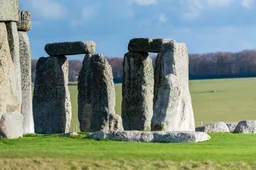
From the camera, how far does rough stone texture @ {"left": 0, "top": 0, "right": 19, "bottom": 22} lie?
25438 mm

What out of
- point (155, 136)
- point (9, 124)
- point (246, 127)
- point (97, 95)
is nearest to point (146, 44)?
point (97, 95)

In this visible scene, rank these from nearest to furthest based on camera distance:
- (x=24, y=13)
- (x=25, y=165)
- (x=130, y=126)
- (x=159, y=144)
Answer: (x=25, y=165), (x=159, y=144), (x=24, y=13), (x=130, y=126)

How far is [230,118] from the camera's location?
55219 millimetres

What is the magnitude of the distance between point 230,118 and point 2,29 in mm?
31462

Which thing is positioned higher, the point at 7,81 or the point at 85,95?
the point at 7,81

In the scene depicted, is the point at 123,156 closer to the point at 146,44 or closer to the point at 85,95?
the point at 146,44

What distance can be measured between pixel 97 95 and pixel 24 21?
5745mm

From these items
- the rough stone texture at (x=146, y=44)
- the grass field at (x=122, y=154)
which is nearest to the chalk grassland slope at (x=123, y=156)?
the grass field at (x=122, y=154)

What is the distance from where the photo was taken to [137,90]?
35.1 metres

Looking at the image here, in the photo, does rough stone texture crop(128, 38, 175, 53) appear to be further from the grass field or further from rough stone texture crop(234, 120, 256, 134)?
the grass field

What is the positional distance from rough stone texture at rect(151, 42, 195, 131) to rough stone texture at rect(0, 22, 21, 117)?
415 centimetres

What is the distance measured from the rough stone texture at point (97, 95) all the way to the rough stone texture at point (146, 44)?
131cm

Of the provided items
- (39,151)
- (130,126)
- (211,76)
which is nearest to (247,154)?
(39,151)

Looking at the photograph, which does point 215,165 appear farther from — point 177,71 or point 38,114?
point 38,114
